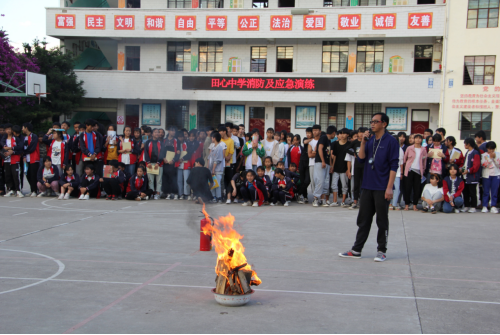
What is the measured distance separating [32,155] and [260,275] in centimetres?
1016

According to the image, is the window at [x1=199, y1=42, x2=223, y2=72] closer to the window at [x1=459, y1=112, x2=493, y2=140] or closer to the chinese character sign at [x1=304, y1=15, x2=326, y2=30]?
the chinese character sign at [x1=304, y1=15, x2=326, y2=30]

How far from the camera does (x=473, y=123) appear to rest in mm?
24203

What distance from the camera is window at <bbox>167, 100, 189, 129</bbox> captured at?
7.70m

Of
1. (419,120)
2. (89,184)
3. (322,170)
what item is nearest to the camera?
(322,170)

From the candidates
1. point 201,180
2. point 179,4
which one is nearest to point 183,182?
point 201,180

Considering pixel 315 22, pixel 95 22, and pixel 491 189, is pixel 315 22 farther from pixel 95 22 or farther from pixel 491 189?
pixel 491 189

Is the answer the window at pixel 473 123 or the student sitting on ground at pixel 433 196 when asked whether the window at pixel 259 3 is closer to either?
the window at pixel 473 123

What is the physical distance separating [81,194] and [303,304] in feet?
32.7

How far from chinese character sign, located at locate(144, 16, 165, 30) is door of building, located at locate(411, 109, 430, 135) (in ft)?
49.9

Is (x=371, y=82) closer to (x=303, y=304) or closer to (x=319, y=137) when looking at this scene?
(x=319, y=137)

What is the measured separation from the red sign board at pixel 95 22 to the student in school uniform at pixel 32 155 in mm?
15392

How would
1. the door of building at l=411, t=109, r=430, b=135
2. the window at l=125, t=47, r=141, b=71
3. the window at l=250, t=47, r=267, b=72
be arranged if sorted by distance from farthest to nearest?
1. the window at l=125, t=47, r=141, b=71
2. the window at l=250, t=47, r=267, b=72
3. the door of building at l=411, t=109, r=430, b=135

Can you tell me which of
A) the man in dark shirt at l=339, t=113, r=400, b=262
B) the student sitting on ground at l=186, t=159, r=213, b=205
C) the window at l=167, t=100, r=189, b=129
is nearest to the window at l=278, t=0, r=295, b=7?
the student sitting on ground at l=186, t=159, r=213, b=205

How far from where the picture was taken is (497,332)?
3.91 m
